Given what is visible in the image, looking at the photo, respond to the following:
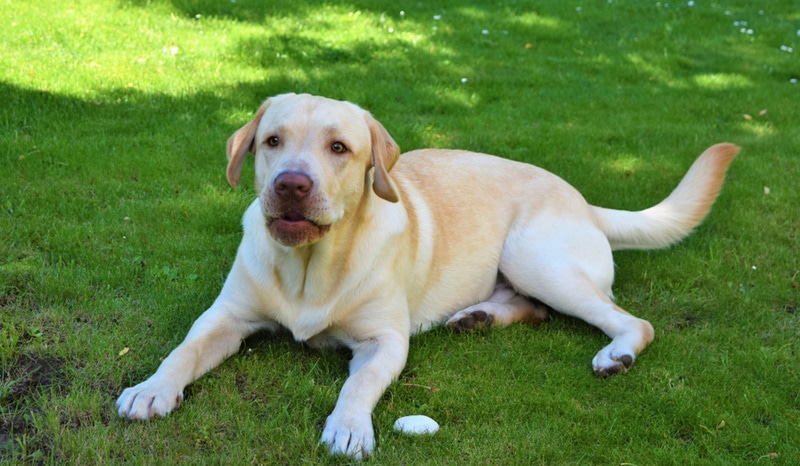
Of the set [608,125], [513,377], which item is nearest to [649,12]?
[608,125]

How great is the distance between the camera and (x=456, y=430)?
10.4 ft

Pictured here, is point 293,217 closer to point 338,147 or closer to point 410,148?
point 338,147

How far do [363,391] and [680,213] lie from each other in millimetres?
2519

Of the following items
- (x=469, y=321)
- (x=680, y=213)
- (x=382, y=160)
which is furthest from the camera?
(x=680, y=213)

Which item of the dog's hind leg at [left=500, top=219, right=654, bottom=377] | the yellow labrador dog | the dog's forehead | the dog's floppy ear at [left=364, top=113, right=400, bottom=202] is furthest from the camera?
the dog's hind leg at [left=500, top=219, right=654, bottom=377]

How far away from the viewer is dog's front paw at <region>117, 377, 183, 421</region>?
306 centimetres

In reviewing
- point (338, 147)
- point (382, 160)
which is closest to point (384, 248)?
point (382, 160)

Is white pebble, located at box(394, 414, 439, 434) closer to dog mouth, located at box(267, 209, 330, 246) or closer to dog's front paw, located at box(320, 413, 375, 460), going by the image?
dog's front paw, located at box(320, 413, 375, 460)

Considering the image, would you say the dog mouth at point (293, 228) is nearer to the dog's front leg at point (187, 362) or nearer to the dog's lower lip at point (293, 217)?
the dog's lower lip at point (293, 217)

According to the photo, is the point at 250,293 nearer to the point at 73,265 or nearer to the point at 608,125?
the point at 73,265

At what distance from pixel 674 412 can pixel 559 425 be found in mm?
527

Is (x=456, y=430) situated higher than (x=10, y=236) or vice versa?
(x=456, y=430)

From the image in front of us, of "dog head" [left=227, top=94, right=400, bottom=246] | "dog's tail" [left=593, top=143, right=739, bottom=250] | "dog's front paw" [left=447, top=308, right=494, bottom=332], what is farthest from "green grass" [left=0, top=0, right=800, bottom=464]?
"dog head" [left=227, top=94, right=400, bottom=246]

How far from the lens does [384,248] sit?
380 cm
